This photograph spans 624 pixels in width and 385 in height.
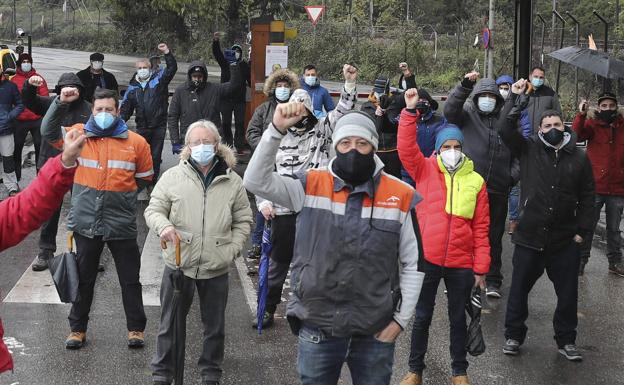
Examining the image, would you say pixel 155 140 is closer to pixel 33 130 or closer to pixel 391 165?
pixel 33 130

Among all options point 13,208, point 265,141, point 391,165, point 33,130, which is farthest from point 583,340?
point 33,130

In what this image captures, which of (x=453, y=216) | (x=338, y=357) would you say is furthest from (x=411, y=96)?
(x=338, y=357)

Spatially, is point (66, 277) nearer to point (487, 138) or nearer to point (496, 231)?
point (487, 138)

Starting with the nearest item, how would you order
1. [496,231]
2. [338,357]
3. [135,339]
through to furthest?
[338,357], [135,339], [496,231]

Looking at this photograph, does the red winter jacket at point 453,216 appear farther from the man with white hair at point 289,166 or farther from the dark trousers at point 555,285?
the man with white hair at point 289,166

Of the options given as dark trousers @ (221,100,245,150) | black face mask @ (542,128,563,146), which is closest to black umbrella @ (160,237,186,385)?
black face mask @ (542,128,563,146)

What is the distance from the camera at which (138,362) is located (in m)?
7.16

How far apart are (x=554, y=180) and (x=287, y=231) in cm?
216

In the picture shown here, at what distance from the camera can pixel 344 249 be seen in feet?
15.3

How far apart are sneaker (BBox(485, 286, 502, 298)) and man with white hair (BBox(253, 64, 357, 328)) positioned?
2.32m

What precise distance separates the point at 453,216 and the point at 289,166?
1859mm

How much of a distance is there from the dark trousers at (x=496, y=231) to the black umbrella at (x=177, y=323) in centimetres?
372

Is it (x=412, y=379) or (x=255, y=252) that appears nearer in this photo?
(x=412, y=379)

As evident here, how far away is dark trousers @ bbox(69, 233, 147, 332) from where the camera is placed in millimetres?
7441
